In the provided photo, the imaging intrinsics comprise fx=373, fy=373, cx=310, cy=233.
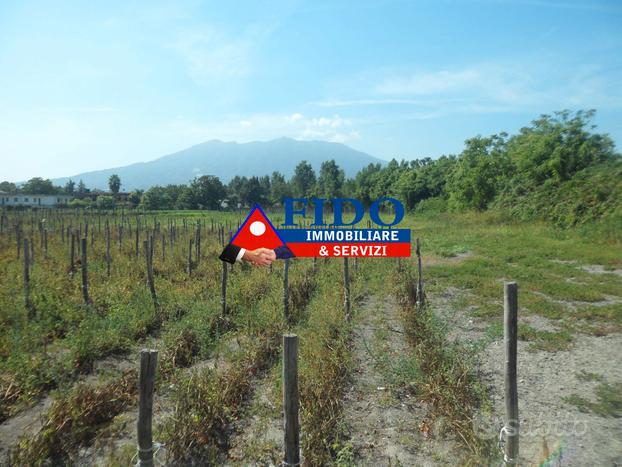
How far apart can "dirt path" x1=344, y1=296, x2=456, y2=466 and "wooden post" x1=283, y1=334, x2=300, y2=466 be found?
0.90 metres

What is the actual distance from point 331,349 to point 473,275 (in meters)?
6.38

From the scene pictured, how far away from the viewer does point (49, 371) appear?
169 inches

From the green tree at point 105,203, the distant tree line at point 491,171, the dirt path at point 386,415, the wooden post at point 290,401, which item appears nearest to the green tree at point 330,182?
the distant tree line at point 491,171

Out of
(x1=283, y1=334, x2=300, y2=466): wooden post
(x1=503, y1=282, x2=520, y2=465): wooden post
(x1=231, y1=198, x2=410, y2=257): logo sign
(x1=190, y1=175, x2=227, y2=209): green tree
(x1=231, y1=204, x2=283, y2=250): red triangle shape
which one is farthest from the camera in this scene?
(x1=190, y1=175, x2=227, y2=209): green tree

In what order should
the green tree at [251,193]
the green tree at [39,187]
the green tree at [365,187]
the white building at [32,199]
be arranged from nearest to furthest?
the green tree at [365,187], the green tree at [251,193], the white building at [32,199], the green tree at [39,187]

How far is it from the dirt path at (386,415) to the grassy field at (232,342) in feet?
0.35

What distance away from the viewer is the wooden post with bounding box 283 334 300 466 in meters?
2.47

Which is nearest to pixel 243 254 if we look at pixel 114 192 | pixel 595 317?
pixel 595 317

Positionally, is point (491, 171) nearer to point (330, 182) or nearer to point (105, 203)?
point (330, 182)

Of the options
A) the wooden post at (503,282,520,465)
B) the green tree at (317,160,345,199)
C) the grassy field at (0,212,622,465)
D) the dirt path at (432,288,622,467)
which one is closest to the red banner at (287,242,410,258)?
the grassy field at (0,212,622,465)

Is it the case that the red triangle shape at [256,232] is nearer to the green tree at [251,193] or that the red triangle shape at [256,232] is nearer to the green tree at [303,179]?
the green tree at [303,179]

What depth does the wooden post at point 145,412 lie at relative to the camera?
251 cm

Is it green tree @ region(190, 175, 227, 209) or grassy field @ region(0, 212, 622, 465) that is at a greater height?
green tree @ region(190, 175, 227, 209)

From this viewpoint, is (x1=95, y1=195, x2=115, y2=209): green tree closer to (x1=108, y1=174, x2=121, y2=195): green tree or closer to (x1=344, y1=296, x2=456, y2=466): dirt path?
(x1=108, y1=174, x2=121, y2=195): green tree
